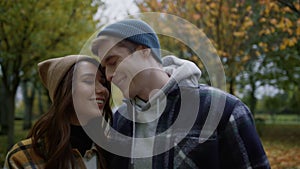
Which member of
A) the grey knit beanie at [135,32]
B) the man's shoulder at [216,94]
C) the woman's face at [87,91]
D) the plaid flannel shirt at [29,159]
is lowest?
the plaid flannel shirt at [29,159]

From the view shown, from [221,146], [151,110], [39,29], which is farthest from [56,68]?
[39,29]

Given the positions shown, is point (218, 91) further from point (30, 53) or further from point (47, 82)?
point (30, 53)

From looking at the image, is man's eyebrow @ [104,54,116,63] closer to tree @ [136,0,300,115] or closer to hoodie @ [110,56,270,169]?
hoodie @ [110,56,270,169]

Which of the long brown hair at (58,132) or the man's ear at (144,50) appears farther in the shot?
the long brown hair at (58,132)

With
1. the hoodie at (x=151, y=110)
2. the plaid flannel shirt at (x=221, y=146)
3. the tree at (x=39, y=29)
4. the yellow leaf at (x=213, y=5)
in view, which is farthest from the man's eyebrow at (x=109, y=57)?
the tree at (x=39, y=29)

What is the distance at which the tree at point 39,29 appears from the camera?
928cm

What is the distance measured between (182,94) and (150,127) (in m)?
0.21

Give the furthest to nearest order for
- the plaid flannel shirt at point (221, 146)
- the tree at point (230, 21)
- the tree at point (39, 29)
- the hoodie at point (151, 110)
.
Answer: the tree at point (39, 29) < the tree at point (230, 21) < the hoodie at point (151, 110) < the plaid flannel shirt at point (221, 146)

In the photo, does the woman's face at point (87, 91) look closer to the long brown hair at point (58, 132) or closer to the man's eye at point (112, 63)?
the long brown hair at point (58, 132)

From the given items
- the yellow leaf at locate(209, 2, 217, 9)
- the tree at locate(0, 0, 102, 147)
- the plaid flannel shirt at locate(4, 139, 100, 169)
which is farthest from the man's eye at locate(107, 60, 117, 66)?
the tree at locate(0, 0, 102, 147)

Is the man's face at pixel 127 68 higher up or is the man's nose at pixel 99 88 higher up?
the man's face at pixel 127 68

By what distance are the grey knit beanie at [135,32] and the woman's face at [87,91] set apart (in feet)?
1.03

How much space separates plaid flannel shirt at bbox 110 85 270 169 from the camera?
150 cm

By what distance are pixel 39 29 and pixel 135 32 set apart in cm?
882
